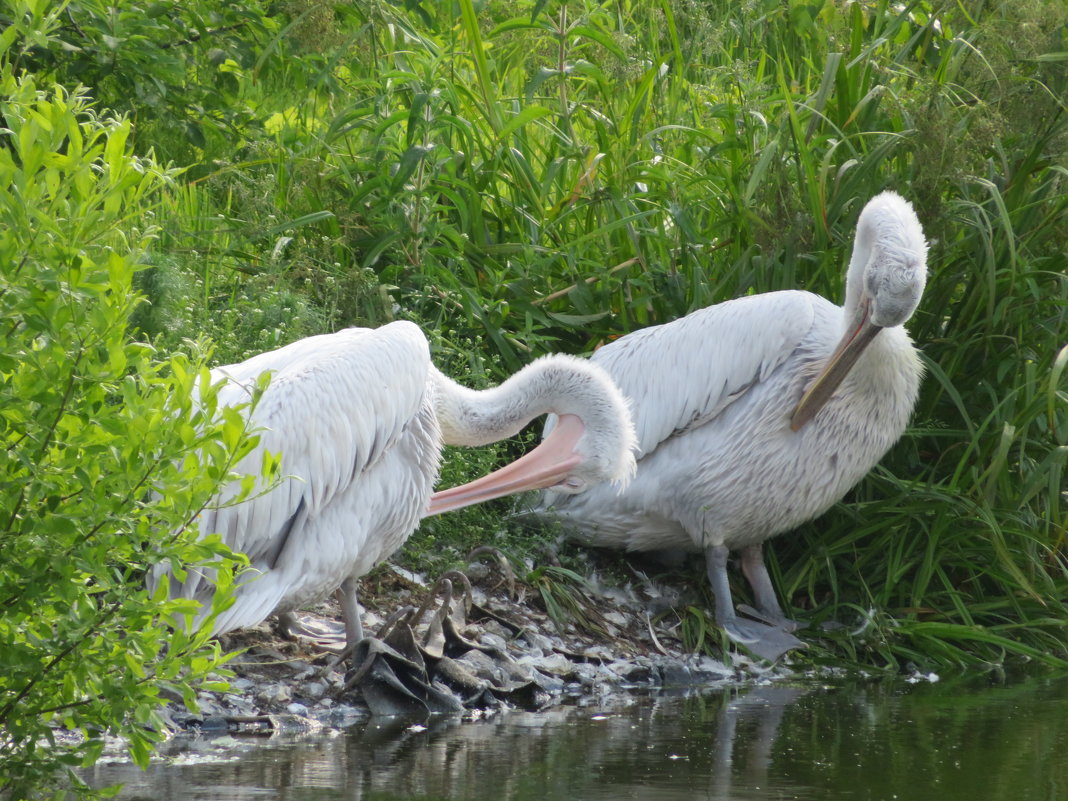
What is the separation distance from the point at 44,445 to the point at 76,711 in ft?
1.65

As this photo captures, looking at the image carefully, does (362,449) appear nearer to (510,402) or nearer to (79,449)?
(510,402)

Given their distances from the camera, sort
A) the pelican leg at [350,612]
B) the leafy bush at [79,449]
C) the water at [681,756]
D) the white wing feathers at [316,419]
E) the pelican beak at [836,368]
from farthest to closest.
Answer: the pelican beak at [836,368], the pelican leg at [350,612], the white wing feathers at [316,419], the water at [681,756], the leafy bush at [79,449]

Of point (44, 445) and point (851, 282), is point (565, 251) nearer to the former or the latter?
point (851, 282)

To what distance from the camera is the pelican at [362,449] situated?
413 centimetres

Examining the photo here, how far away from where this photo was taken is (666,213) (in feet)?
20.3

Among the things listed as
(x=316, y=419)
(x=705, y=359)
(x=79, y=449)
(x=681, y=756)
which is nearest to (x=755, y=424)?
(x=705, y=359)

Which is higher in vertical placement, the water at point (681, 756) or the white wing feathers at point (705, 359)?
the white wing feathers at point (705, 359)

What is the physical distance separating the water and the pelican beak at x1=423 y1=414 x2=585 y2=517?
77cm

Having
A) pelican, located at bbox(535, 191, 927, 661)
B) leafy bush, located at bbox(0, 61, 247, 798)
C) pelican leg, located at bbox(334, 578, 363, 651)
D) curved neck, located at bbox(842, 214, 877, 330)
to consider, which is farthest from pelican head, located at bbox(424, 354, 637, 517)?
leafy bush, located at bbox(0, 61, 247, 798)

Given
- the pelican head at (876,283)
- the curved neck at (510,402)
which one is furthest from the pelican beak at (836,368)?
the curved neck at (510,402)

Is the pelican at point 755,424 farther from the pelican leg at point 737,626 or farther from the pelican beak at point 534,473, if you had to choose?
the pelican beak at point 534,473

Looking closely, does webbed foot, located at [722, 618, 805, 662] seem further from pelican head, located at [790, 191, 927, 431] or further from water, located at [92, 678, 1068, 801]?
pelican head, located at [790, 191, 927, 431]

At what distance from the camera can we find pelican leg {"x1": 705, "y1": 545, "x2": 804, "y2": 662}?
→ 16.9ft

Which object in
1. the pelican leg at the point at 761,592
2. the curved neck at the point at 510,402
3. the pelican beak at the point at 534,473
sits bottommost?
the pelican leg at the point at 761,592
